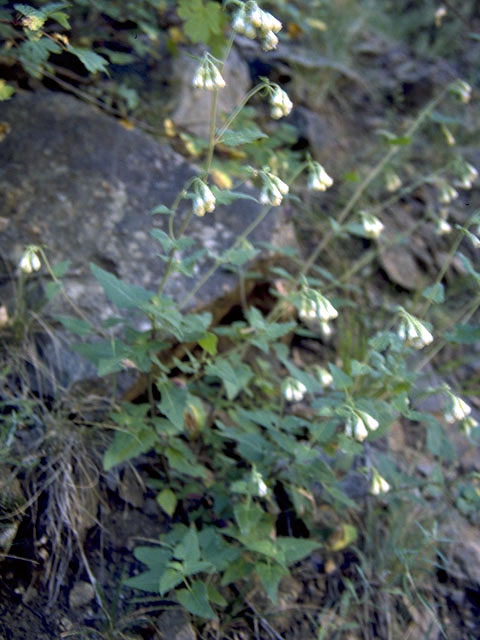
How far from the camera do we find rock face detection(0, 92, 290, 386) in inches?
104

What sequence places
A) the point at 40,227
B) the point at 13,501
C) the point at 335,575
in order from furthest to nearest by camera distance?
1. the point at 40,227
2. the point at 335,575
3. the point at 13,501

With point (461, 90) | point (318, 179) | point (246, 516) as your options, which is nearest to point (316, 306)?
point (318, 179)

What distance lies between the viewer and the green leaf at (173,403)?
1.96 metres

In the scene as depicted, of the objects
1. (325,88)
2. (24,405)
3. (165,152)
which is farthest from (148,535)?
(325,88)

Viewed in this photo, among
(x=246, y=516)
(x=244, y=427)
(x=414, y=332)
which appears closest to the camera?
(x=414, y=332)

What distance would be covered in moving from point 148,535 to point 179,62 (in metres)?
3.11

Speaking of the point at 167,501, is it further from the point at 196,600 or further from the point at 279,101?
the point at 279,101

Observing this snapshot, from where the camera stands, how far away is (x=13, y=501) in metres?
1.96

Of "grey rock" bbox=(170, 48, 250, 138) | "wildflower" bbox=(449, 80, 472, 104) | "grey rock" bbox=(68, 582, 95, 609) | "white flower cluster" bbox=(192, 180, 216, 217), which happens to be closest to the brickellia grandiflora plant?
"white flower cluster" bbox=(192, 180, 216, 217)

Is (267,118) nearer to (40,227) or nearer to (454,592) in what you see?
(40,227)

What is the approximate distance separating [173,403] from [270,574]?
67 centimetres

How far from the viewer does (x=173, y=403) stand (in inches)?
79.0

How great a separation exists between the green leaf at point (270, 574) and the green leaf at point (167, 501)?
1.31ft

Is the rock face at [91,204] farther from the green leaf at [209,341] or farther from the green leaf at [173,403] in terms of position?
the green leaf at [209,341]
